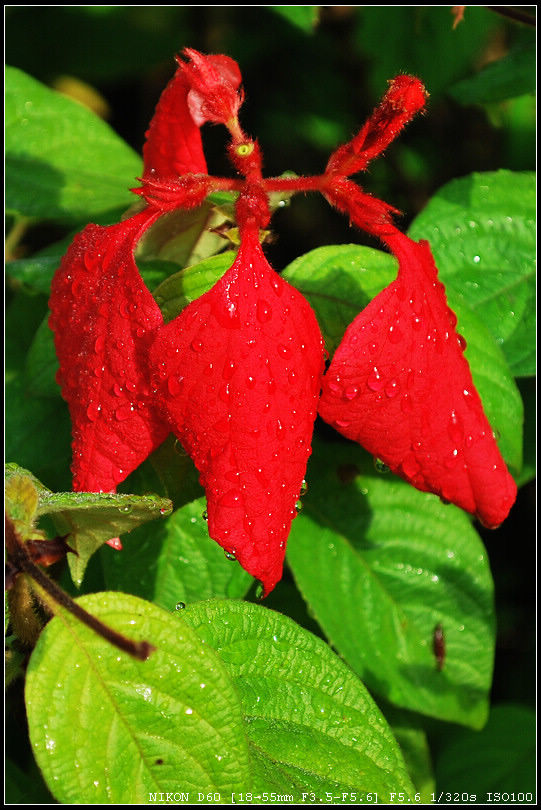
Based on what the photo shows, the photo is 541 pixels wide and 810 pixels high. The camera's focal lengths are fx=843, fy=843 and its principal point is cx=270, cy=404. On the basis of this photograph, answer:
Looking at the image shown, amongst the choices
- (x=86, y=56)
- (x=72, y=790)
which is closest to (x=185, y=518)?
(x=72, y=790)

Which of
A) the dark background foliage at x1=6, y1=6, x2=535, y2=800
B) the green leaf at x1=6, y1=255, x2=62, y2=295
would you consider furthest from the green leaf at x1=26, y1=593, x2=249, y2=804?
the dark background foliage at x1=6, y1=6, x2=535, y2=800

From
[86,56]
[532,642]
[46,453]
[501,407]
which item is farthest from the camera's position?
[86,56]

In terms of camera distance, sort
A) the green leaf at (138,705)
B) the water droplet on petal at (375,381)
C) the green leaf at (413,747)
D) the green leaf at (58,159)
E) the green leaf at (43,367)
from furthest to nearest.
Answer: the green leaf at (58,159), the green leaf at (413,747), the green leaf at (43,367), the water droplet on petal at (375,381), the green leaf at (138,705)

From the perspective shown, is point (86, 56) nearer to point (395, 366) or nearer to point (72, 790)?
point (395, 366)

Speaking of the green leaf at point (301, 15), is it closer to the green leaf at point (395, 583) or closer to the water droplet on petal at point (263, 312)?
the green leaf at point (395, 583)

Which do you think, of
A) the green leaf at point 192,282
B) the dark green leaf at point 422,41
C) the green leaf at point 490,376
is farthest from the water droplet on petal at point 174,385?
the dark green leaf at point 422,41

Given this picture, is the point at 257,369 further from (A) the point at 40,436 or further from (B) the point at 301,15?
(B) the point at 301,15
